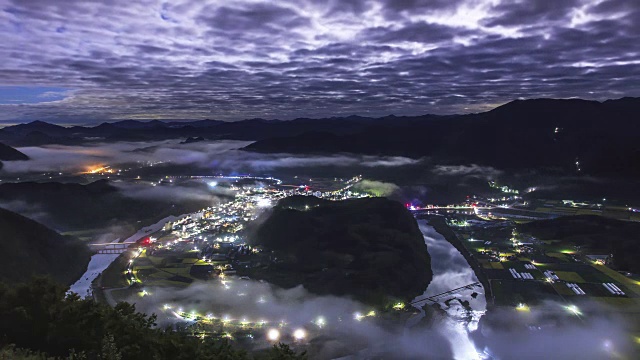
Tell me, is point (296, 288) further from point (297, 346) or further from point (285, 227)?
point (285, 227)

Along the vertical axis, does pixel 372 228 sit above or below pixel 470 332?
above

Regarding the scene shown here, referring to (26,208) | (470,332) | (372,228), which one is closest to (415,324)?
(470,332)

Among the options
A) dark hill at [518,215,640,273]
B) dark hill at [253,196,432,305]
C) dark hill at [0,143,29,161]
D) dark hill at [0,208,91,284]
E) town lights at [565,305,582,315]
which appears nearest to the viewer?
town lights at [565,305,582,315]

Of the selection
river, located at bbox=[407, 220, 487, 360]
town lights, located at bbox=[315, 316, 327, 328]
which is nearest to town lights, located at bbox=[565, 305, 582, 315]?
river, located at bbox=[407, 220, 487, 360]

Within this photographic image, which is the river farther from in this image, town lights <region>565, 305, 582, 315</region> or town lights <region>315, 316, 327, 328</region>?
town lights <region>315, 316, 327, 328</region>

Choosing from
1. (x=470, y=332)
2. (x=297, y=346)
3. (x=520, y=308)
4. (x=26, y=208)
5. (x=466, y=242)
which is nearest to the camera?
(x=297, y=346)

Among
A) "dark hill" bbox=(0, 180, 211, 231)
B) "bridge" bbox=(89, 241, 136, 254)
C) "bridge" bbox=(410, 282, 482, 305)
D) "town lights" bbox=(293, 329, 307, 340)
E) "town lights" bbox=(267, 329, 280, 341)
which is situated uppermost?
"dark hill" bbox=(0, 180, 211, 231)
